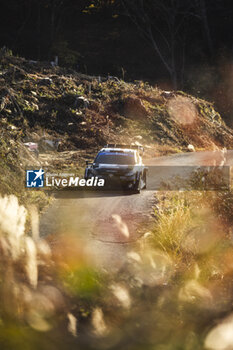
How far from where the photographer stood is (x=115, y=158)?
51.7 ft

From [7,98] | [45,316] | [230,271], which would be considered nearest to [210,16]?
[7,98]

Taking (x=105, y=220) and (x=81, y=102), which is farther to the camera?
(x=81, y=102)

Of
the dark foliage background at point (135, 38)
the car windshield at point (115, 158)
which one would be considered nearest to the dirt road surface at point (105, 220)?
the car windshield at point (115, 158)

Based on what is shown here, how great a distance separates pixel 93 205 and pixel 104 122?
15.0 metres

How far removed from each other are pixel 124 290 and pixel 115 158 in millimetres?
8175

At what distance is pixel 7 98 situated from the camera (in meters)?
24.9

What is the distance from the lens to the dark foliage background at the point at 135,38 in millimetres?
45656

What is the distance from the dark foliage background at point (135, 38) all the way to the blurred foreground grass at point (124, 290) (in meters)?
36.7

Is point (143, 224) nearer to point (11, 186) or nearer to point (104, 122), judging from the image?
point (11, 186)

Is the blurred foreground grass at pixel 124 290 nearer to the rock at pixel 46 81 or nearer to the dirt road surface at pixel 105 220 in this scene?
the dirt road surface at pixel 105 220

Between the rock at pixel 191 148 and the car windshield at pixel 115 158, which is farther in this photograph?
the rock at pixel 191 148

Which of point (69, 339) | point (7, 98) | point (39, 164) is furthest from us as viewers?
point (7, 98)

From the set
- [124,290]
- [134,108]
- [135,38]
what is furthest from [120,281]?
[135,38]

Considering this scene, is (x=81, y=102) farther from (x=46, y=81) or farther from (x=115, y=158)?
(x=115, y=158)
